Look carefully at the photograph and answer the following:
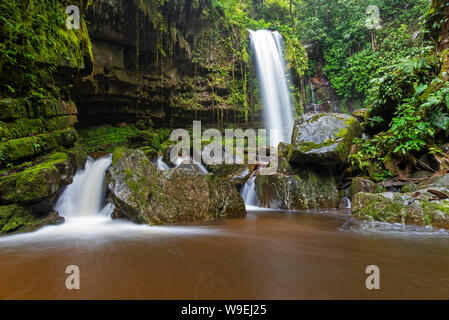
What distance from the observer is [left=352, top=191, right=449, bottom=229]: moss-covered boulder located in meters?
3.32

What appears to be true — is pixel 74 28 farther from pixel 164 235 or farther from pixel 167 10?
pixel 164 235

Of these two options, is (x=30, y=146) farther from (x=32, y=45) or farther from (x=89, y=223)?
(x=32, y=45)

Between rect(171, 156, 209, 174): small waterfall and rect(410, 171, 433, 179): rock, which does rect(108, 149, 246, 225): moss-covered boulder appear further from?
rect(410, 171, 433, 179): rock

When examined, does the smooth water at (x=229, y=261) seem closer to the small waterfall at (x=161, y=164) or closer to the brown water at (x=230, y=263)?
the brown water at (x=230, y=263)

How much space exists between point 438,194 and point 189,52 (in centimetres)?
1057

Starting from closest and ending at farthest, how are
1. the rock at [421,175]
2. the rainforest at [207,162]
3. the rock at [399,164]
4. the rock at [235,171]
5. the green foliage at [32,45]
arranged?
the rainforest at [207,162], the green foliage at [32,45], the rock at [421,175], the rock at [399,164], the rock at [235,171]

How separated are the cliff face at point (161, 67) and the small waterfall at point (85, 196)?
4403mm

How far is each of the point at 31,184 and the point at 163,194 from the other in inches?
84.8

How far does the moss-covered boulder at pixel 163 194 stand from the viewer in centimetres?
411

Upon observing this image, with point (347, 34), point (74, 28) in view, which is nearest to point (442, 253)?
point (74, 28)

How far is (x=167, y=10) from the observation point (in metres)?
9.16

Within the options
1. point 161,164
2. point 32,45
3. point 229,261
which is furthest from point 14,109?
point 161,164

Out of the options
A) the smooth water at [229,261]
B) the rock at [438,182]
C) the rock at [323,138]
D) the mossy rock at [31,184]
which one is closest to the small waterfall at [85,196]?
the mossy rock at [31,184]
